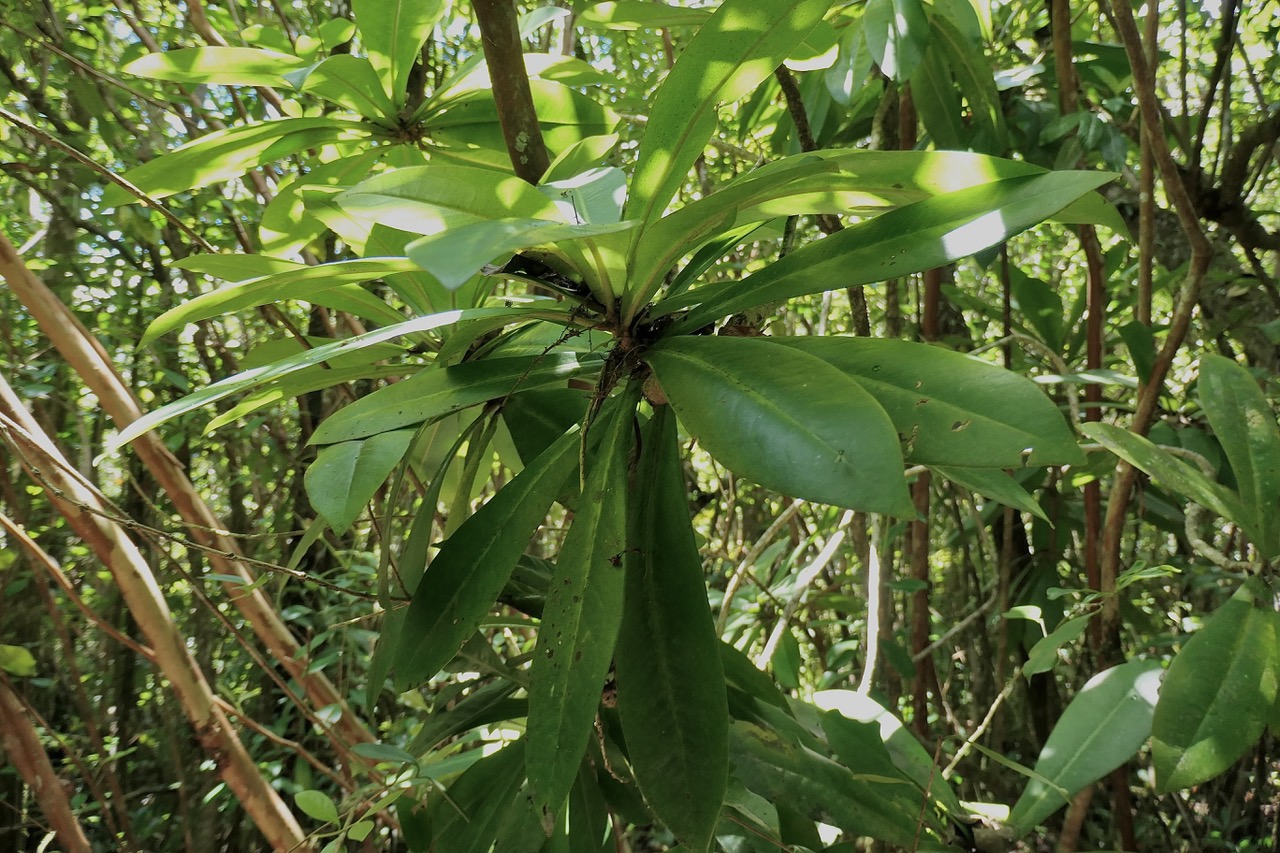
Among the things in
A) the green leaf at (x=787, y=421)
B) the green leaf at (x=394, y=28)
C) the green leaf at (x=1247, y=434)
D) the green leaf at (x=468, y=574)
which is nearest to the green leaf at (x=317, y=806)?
the green leaf at (x=468, y=574)

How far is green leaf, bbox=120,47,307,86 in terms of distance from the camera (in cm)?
75

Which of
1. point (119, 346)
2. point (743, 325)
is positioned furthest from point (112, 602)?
point (743, 325)

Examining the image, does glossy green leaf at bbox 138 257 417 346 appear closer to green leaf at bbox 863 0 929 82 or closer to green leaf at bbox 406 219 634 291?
green leaf at bbox 406 219 634 291

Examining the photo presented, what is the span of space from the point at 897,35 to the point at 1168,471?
0.48 meters

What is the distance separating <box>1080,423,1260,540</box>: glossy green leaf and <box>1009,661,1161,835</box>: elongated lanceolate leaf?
0.48 feet

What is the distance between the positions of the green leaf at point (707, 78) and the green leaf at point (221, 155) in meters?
0.40

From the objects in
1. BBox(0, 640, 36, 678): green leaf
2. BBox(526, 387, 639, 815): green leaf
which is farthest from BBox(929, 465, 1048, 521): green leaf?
BBox(0, 640, 36, 678): green leaf

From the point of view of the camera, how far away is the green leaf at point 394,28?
736 millimetres

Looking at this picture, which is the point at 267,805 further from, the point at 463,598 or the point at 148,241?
the point at 148,241

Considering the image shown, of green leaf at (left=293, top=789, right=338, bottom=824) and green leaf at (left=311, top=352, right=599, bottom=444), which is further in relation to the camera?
green leaf at (left=293, top=789, right=338, bottom=824)

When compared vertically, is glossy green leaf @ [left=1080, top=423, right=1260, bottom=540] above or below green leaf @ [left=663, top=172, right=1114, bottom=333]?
below

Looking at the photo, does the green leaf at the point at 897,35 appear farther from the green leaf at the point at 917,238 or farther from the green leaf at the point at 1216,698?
the green leaf at the point at 1216,698

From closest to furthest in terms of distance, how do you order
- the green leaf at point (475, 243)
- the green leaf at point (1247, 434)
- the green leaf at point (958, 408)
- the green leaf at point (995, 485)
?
1. the green leaf at point (475, 243)
2. the green leaf at point (958, 408)
3. the green leaf at point (995, 485)
4. the green leaf at point (1247, 434)

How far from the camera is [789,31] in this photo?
437 mm
